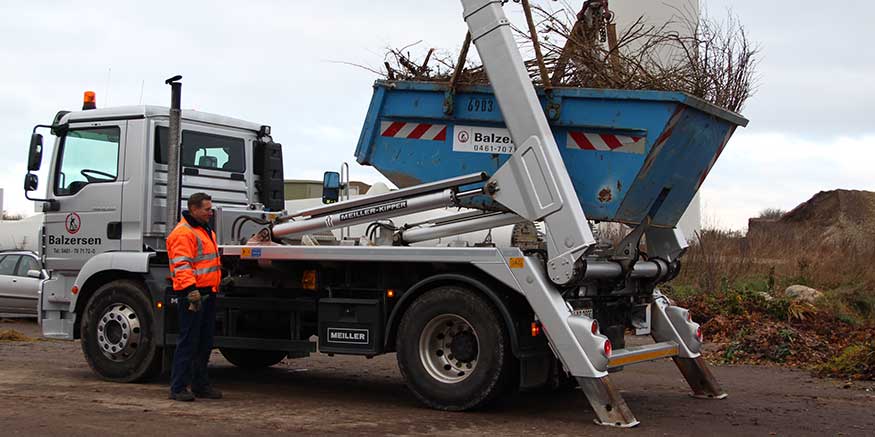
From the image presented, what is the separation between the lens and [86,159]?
1092 centimetres

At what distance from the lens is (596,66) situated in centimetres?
907

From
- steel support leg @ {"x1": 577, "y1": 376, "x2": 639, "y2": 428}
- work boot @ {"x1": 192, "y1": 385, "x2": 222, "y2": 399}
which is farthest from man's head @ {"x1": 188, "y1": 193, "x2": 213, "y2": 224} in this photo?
steel support leg @ {"x1": 577, "y1": 376, "x2": 639, "y2": 428}

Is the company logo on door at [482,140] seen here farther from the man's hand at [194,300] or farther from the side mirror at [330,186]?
the man's hand at [194,300]

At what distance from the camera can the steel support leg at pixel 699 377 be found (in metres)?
10.0

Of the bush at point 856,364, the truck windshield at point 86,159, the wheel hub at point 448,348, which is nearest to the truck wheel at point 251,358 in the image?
the truck windshield at point 86,159

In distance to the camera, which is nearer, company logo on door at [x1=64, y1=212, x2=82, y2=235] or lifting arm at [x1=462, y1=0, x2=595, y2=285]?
→ lifting arm at [x1=462, y1=0, x2=595, y2=285]

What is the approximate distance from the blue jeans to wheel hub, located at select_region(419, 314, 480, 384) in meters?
2.04

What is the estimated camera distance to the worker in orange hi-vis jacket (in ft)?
30.4

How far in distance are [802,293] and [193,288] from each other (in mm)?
11721

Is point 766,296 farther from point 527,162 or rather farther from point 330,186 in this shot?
point 527,162

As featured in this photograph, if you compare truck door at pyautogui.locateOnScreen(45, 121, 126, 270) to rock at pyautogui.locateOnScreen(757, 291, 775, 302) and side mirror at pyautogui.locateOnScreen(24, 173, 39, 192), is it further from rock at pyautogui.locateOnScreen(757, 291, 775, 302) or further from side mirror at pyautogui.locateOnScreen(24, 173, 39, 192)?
rock at pyautogui.locateOnScreen(757, 291, 775, 302)

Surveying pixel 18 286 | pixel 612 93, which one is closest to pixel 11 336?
pixel 18 286

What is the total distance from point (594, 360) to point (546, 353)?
2.12 feet

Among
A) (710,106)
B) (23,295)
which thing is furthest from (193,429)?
(23,295)
